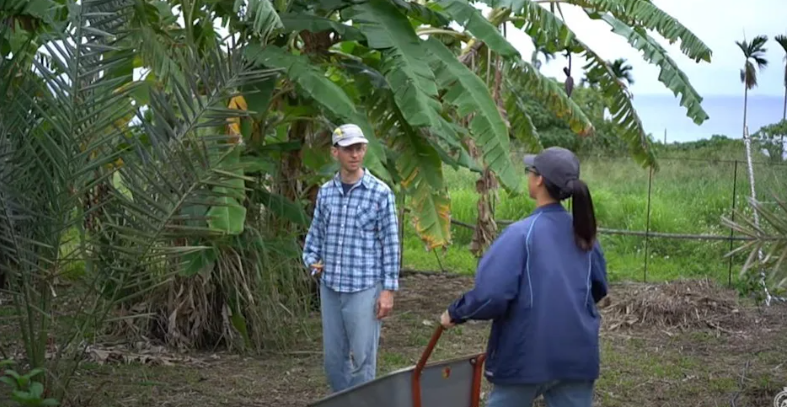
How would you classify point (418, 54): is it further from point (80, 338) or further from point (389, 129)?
point (80, 338)

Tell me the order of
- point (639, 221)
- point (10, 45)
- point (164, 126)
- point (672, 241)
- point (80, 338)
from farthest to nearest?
point (639, 221), point (672, 241), point (10, 45), point (80, 338), point (164, 126)

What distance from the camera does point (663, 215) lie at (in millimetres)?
15891

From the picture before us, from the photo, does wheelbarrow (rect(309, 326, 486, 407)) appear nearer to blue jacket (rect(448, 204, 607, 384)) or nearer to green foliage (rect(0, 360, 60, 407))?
blue jacket (rect(448, 204, 607, 384))

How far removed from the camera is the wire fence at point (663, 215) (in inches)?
538

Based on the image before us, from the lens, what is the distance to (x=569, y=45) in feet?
34.5

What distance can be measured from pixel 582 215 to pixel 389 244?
1770 mm

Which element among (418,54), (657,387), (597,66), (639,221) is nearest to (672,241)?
(639,221)

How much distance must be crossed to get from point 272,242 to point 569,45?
364 centimetres

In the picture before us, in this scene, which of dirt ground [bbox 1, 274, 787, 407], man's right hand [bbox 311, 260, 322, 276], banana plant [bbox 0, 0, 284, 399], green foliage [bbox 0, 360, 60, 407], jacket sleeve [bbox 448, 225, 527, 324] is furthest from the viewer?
dirt ground [bbox 1, 274, 787, 407]

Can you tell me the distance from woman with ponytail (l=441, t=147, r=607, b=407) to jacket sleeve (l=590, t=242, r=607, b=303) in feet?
0.22

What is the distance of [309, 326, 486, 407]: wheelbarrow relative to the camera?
4.77 meters

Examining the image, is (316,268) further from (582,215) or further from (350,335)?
(582,215)

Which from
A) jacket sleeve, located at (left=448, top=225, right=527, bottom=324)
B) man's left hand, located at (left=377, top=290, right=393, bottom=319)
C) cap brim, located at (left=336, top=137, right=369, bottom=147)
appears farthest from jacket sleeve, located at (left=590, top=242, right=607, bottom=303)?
cap brim, located at (left=336, top=137, right=369, bottom=147)

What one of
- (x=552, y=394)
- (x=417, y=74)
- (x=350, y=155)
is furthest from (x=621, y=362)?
(x=552, y=394)
